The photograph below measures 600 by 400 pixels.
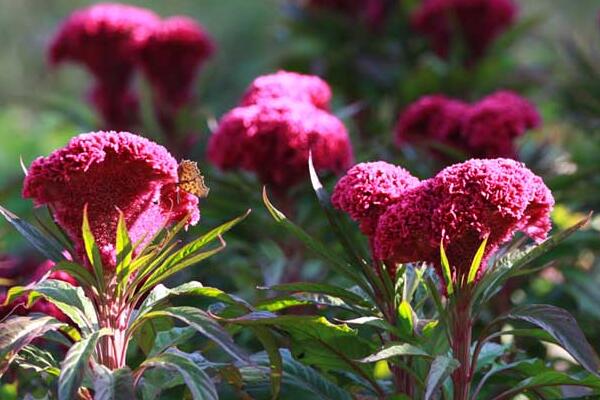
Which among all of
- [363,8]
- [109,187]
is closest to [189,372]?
[109,187]

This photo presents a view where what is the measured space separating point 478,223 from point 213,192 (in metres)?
0.99

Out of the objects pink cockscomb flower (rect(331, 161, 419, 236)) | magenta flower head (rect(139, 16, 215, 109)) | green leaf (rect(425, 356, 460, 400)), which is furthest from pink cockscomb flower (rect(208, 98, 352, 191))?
magenta flower head (rect(139, 16, 215, 109))

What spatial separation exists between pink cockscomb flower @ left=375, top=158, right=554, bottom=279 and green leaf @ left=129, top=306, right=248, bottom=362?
24cm

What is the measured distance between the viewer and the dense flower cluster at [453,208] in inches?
50.9

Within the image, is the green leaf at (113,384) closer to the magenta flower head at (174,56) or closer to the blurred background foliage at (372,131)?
the blurred background foliage at (372,131)

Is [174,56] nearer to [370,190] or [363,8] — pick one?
[363,8]

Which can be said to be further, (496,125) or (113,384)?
(496,125)

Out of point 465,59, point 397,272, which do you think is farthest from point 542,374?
point 465,59

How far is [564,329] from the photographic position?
132cm

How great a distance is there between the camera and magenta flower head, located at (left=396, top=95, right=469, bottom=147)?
86.2 inches

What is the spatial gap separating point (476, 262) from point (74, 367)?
52 cm

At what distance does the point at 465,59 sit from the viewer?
10.3 feet

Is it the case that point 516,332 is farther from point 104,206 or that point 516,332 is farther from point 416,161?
point 416,161

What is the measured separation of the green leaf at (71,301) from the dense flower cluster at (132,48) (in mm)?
1466
